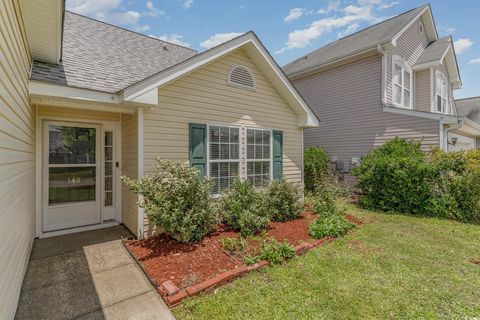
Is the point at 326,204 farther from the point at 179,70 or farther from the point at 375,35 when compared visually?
the point at 375,35

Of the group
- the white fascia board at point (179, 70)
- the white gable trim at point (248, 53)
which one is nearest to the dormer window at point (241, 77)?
the white gable trim at point (248, 53)

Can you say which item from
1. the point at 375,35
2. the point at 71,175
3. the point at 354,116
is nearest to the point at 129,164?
the point at 71,175

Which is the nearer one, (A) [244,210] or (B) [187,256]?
(B) [187,256]

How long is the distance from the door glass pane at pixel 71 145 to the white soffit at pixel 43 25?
1524 mm

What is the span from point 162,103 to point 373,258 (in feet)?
16.1

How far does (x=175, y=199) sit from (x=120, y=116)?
266cm

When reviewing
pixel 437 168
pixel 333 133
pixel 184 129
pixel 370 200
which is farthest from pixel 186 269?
A: pixel 333 133

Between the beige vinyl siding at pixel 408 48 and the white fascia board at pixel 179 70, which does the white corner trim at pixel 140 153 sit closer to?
the white fascia board at pixel 179 70

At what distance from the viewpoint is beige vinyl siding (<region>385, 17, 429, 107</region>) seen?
937 centimetres

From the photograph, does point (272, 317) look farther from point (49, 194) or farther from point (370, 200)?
point (370, 200)

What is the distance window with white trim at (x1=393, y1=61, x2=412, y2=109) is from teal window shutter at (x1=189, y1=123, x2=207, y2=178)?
865cm

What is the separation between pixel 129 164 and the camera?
16.6 ft

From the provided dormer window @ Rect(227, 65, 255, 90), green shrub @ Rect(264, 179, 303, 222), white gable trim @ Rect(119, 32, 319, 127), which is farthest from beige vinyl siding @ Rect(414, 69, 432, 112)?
dormer window @ Rect(227, 65, 255, 90)

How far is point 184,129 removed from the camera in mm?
5191
